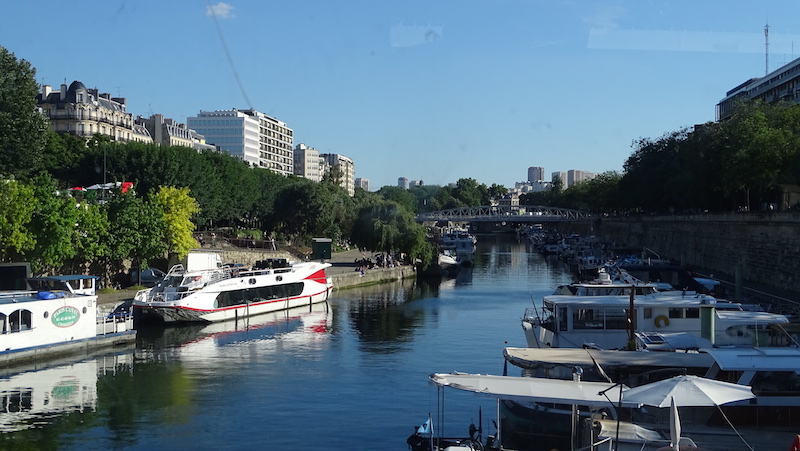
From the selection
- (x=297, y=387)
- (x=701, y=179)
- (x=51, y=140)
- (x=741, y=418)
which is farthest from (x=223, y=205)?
(x=741, y=418)

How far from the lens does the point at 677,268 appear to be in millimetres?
47656

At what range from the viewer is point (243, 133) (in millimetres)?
142125

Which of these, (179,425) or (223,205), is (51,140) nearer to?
(223,205)

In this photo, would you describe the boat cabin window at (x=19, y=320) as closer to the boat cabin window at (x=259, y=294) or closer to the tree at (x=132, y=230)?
the boat cabin window at (x=259, y=294)

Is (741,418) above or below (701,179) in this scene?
below

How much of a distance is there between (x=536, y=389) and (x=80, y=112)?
8465 centimetres

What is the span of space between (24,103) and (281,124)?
386 feet

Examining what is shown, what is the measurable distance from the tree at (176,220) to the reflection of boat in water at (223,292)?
8.45 ft

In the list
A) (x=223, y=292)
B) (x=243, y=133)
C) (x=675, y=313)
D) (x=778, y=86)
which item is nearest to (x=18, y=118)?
(x=223, y=292)

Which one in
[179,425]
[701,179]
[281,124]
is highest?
[281,124]

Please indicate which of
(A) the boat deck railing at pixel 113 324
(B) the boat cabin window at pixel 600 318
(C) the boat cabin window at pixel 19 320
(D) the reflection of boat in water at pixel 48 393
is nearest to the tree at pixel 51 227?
(A) the boat deck railing at pixel 113 324

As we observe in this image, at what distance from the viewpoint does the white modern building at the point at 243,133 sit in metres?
142

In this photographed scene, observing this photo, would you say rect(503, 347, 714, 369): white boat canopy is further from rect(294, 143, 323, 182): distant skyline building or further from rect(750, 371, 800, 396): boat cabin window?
rect(294, 143, 323, 182): distant skyline building

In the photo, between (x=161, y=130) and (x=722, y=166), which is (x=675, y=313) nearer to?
(x=722, y=166)
